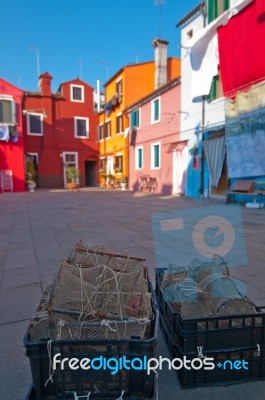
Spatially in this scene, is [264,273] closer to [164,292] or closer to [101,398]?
[164,292]

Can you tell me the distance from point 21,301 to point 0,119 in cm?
1872

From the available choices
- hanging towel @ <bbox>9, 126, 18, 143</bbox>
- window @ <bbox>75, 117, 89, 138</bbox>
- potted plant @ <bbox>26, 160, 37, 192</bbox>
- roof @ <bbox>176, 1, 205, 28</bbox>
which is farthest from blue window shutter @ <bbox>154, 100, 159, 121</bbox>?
window @ <bbox>75, 117, 89, 138</bbox>

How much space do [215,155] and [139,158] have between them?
8.15m

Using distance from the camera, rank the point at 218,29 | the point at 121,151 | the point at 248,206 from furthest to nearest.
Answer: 1. the point at 121,151
2. the point at 218,29
3. the point at 248,206

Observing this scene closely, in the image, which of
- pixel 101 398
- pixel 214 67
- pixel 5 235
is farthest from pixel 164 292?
pixel 214 67

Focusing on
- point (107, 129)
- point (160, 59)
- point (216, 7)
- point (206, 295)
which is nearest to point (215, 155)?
point (216, 7)

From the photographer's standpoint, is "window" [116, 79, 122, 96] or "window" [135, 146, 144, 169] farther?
"window" [116, 79, 122, 96]

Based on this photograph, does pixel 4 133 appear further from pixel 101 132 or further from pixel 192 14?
pixel 192 14

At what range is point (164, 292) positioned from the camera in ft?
6.66

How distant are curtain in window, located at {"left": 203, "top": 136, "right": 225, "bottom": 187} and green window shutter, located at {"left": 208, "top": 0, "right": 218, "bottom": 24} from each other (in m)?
5.00

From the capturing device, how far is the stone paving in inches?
65.4

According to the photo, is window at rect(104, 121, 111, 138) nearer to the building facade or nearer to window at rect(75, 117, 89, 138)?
window at rect(75, 117, 89, 138)

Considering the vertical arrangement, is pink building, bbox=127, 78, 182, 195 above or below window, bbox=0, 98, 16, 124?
below

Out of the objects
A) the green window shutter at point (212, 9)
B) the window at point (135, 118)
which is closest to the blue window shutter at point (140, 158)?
the window at point (135, 118)
